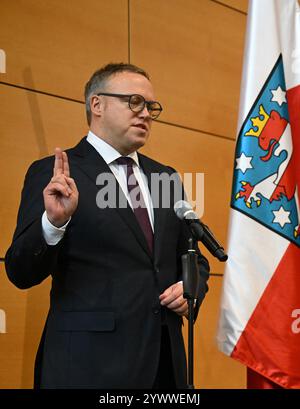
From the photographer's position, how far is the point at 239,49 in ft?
12.1

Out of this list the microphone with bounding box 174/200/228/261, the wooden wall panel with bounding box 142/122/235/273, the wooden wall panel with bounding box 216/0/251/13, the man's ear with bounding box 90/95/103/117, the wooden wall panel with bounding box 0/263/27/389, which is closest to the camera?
the microphone with bounding box 174/200/228/261

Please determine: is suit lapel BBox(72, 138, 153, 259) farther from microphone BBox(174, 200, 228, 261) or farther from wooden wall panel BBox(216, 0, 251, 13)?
wooden wall panel BBox(216, 0, 251, 13)

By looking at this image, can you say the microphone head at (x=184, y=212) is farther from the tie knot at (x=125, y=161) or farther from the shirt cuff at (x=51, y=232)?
the tie knot at (x=125, y=161)

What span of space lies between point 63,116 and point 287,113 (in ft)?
3.40

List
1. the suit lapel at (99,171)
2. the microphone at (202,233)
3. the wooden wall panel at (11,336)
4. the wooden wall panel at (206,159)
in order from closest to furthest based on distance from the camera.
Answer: the microphone at (202,233) < the suit lapel at (99,171) < the wooden wall panel at (11,336) < the wooden wall panel at (206,159)

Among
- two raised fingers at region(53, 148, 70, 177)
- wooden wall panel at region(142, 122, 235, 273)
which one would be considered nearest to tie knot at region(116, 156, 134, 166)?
two raised fingers at region(53, 148, 70, 177)

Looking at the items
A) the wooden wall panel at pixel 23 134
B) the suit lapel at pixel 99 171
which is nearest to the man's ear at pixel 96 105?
the suit lapel at pixel 99 171

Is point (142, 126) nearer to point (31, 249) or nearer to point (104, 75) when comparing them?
point (104, 75)

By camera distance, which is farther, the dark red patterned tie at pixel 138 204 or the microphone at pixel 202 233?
the dark red patterned tie at pixel 138 204

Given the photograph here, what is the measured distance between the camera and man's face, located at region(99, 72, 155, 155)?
2277mm

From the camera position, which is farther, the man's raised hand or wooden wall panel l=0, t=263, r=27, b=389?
wooden wall panel l=0, t=263, r=27, b=389

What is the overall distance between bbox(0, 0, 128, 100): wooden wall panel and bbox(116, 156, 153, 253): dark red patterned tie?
2.47 ft

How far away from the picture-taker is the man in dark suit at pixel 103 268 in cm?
189
